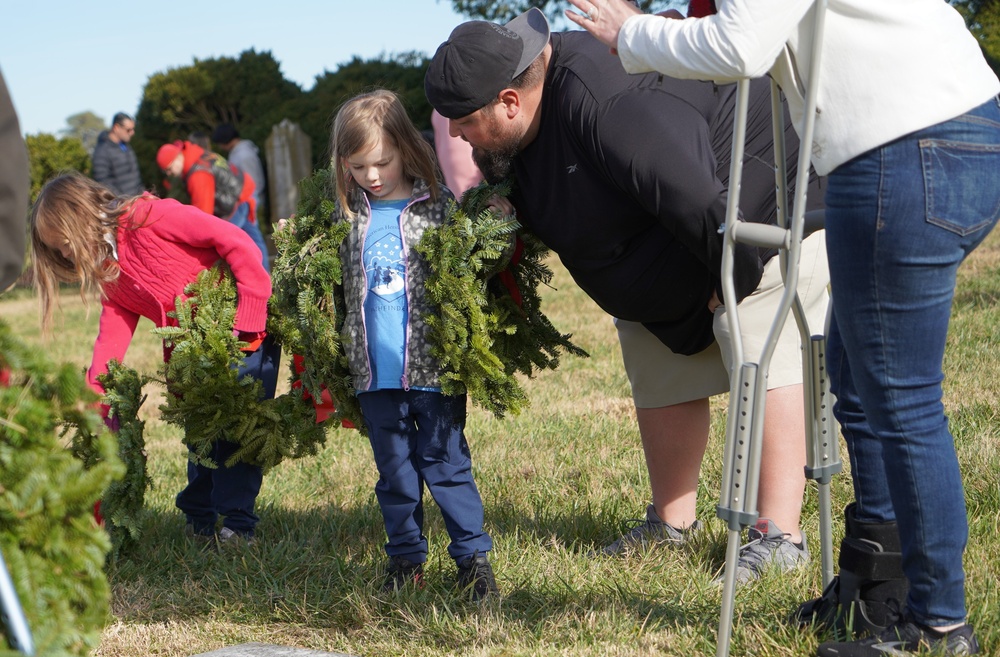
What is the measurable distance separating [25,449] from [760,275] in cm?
217

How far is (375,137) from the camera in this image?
11.4ft

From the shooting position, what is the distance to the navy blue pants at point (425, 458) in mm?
3480

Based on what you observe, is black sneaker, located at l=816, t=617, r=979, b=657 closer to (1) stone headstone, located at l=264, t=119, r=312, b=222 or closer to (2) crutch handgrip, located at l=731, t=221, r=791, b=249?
(2) crutch handgrip, located at l=731, t=221, r=791, b=249

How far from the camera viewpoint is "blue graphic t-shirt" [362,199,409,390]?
344cm

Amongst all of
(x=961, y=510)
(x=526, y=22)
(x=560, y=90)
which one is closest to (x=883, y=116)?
(x=961, y=510)

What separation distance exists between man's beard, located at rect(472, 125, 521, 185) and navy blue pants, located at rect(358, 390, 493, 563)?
76cm

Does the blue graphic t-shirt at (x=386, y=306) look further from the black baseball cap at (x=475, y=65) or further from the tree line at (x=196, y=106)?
the tree line at (x=196, y=106)

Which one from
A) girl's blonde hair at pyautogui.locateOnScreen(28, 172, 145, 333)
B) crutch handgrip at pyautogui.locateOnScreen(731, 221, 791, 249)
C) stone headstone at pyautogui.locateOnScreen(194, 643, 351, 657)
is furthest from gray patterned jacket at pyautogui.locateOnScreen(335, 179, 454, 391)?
crutch handgrip at pyautogui.locateOnScreen(731, 221, 791, 249)

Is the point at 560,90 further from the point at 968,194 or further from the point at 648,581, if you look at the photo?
the point at 648,581

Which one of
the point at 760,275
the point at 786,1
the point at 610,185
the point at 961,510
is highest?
the point at 786,1

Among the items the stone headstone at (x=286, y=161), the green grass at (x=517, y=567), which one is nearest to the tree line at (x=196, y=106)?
the stone headstone at (x=286, y=161)

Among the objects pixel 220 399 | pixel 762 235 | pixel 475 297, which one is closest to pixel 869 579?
pixel 762 235

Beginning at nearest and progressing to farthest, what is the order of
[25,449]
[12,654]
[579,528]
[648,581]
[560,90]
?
[12,654] → [25,449] → [560,90] → [648,581] → [579,528]

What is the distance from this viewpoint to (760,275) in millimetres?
3205
